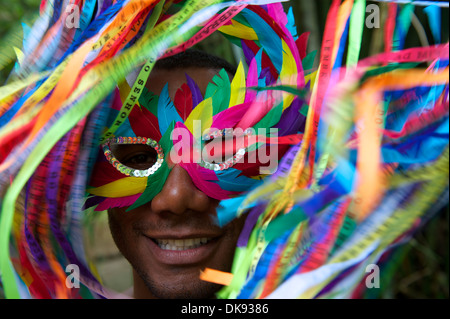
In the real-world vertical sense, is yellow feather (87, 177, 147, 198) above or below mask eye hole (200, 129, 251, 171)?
below

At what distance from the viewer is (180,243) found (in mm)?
1011

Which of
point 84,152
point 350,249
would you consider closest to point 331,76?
point 350,249

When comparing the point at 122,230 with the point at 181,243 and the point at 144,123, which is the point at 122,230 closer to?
the point at 181,243

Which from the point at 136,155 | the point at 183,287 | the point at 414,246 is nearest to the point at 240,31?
the point at 136,155

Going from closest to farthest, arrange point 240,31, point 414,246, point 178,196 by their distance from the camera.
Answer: point 178,196 → point 240,31 → point 414,246

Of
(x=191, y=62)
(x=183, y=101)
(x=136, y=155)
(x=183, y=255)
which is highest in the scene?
(x=191, y=62)

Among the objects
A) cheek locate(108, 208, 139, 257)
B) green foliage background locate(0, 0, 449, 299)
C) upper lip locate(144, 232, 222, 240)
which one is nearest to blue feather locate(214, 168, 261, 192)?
upper lip locate(144, 232, 222, 240)

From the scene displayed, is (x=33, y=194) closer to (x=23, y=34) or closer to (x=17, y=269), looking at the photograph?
(x=17, y=269)

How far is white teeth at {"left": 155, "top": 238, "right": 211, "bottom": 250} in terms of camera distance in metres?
1.01

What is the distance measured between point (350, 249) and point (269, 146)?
0.30 m

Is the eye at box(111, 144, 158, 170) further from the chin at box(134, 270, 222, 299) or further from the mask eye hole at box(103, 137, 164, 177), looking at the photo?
the chin at box(134, 270, 222, 299)

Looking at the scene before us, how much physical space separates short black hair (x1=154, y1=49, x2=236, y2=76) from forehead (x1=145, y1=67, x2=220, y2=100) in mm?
17

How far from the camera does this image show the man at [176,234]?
3.11ft

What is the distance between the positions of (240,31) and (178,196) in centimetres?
44
